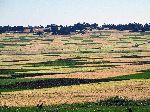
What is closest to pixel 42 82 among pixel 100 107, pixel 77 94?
pixel 77 94

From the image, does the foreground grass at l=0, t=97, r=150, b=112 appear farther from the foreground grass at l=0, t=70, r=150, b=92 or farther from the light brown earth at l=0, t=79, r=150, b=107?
the foreground grass at l=0, t=70, r=150, b=92

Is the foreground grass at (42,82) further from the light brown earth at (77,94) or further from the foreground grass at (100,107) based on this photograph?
the foreground grass at (100,107)

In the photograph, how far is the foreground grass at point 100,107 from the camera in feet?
133

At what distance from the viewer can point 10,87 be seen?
59.3 m

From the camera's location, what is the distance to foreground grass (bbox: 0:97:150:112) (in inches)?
1591

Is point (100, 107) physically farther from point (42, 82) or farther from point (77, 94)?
point (42, 82)

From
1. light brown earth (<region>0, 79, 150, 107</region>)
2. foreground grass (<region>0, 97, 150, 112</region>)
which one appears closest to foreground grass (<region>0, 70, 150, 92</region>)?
light brown earth (<region>0, 79, 150, 107</region>)

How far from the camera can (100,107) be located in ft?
139

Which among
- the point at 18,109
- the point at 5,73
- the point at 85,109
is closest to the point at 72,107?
the point at 85,109

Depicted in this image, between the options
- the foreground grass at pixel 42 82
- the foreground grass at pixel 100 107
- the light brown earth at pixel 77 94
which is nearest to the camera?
the foreground grass at pixel 100 107

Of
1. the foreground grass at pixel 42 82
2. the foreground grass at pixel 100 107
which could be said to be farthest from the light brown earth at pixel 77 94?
the foreground grass at pixel 42 82

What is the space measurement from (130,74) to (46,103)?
98.5 ft

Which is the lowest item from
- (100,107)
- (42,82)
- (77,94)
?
(42,82)

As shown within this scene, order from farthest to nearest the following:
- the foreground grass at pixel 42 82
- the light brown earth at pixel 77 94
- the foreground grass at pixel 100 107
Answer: the foreground grass at pixel 42 82, the light brown earth at pixel 77 94, the foreground grass at pixel 100 107
